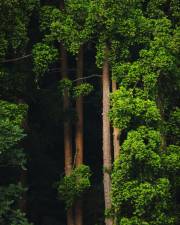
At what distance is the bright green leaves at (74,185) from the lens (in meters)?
17.4

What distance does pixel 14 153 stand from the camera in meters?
15.5

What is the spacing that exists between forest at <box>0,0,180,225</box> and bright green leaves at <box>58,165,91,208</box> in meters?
0.03

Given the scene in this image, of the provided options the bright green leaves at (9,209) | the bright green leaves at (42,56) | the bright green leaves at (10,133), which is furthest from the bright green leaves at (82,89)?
the bright green leaves at (9,209)

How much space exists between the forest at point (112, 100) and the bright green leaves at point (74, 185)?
3 centimetres

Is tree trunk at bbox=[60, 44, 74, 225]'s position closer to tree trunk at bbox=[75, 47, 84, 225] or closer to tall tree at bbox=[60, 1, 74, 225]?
tall tree at bbox=[60, 1, 74, 225]

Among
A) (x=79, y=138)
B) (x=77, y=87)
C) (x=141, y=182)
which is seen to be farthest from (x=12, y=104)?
(x=141, y=182)

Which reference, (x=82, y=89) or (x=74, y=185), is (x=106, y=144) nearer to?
(x=74, y=185)

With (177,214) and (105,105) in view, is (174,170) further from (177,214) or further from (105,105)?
(105,105)

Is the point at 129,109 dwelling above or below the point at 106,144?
above

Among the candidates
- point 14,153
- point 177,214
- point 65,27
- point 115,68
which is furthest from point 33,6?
point 177,214

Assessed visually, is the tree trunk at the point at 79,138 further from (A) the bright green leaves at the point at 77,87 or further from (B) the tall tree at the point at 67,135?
(A) the bright green leaves at the point at 77,87

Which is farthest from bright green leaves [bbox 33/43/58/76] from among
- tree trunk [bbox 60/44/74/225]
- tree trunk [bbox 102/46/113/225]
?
tree trunk [bbox 60/44/74/225]

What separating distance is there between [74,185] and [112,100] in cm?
258

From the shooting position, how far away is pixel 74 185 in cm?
1742
